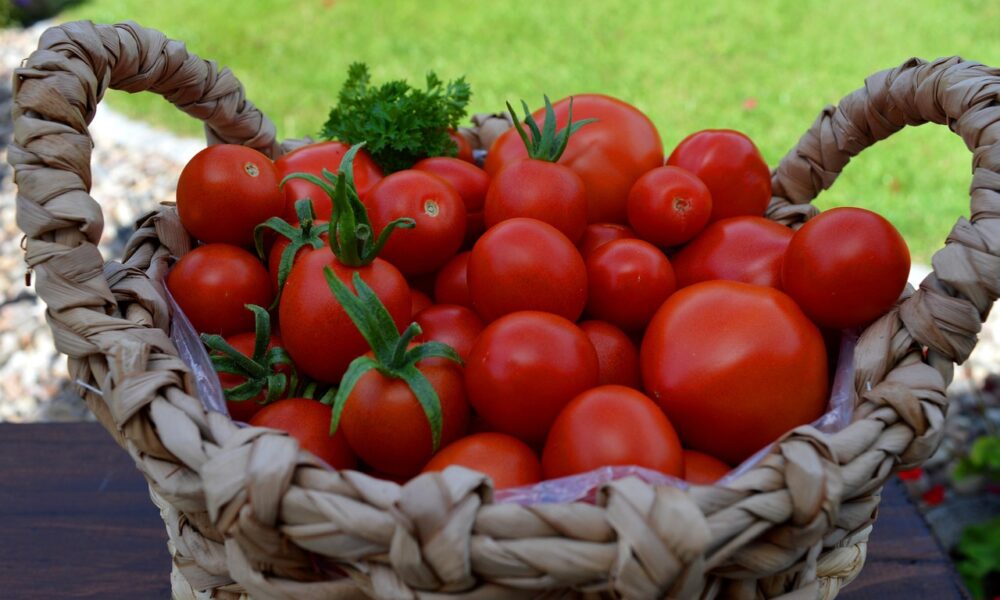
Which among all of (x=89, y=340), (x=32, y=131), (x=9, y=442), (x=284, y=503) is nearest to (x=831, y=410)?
(x=284, y=503)

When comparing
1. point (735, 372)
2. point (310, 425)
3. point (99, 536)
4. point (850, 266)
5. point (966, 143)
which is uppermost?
point (966, 143)

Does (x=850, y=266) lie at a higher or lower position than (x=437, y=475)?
higher

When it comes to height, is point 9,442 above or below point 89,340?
below

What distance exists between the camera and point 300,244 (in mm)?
1072

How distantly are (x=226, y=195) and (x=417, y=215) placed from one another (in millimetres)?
245

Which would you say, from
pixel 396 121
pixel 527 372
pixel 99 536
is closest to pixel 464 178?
pixel 396 121

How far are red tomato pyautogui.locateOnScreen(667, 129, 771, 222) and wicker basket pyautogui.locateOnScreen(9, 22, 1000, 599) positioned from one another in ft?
0.66

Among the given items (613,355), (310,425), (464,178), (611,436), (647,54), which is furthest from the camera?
(647,54)

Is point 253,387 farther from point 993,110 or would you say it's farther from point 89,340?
point 993,110

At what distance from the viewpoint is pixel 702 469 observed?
0.86 m

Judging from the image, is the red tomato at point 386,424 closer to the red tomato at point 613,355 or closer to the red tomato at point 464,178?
the red tomato at point 613,355

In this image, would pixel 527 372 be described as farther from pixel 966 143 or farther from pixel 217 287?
pixel 966 143

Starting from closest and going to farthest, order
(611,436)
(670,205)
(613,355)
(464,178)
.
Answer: (611,436)
(613,355)
(670,205)
(464,178)

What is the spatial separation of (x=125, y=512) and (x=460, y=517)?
30.3 inches
